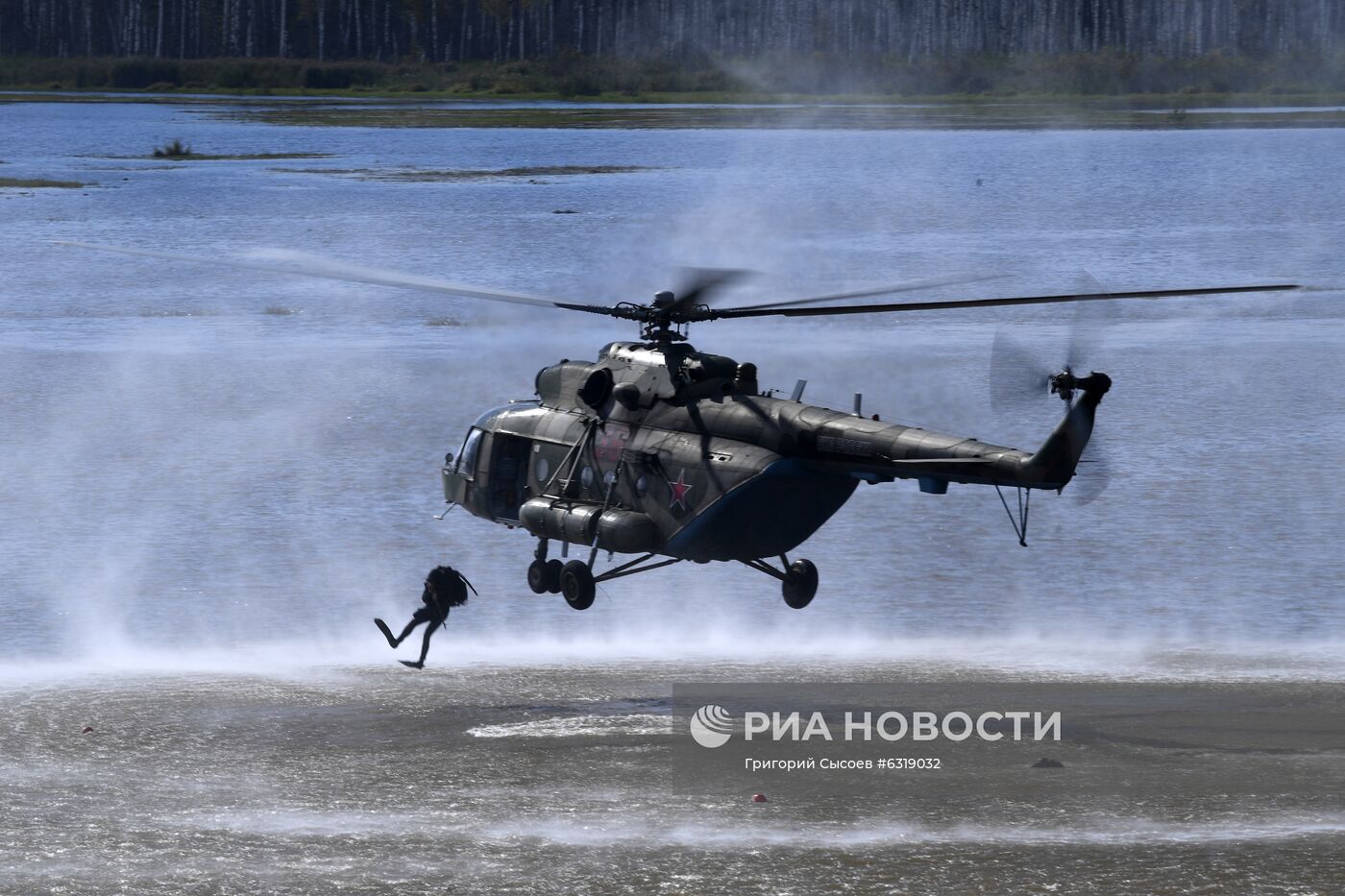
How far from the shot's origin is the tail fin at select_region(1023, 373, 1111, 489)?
23.0 m

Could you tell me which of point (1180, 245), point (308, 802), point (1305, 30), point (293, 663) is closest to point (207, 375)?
point (293, 663)

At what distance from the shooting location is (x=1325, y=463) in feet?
153

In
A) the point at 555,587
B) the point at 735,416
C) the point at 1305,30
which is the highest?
the point at 1305,30

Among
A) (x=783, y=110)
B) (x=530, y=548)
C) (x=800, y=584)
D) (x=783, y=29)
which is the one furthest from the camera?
(x=783, y=110)

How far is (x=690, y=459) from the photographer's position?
26.0 metres

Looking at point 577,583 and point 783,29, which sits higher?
point 783,29

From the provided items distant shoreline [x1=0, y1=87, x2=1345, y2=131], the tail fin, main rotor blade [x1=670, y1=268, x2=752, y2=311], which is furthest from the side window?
distant shoreline [x1=0, y1=87, x2=1345, y2=131]

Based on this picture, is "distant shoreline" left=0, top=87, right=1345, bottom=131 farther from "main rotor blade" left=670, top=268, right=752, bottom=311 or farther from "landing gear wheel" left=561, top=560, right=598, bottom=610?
"landing gear wheel" left=561, top=560, right=598, bottom=610

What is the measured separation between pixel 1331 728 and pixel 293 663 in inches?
618

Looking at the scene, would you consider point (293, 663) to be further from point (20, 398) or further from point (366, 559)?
point (20, 398)

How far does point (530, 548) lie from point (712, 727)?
15151mm

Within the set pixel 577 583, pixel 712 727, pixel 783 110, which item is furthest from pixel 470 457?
pixel 783 110

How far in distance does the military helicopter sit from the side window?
26mm

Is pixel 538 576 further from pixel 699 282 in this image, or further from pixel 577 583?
pixel 699 282
